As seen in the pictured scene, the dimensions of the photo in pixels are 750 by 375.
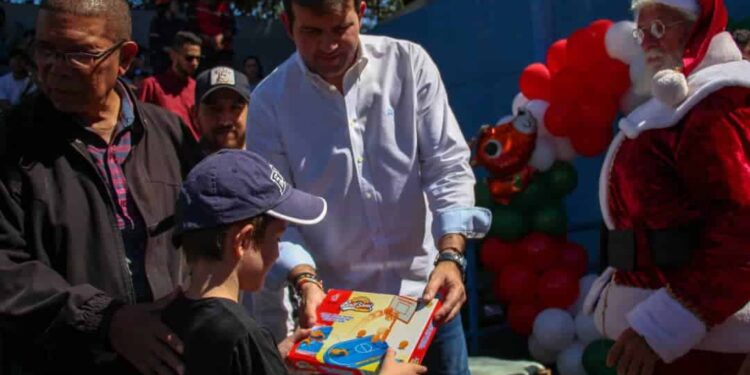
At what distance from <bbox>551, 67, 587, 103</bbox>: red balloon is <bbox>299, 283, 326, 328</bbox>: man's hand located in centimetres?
335

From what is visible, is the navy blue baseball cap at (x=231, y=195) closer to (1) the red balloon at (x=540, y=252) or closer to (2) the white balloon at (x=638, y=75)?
(2) the white balloon at (x=638, y=75)

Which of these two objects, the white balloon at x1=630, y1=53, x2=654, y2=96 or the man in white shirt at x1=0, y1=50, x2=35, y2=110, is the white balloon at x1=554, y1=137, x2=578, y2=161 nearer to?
the white balloon at x1=630, y1=53, x2=654, y2=96

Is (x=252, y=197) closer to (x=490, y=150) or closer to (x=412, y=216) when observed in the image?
(x=412, y=216)

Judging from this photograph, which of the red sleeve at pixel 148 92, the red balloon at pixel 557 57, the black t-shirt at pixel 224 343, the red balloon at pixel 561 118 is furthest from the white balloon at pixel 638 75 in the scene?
the black t-shirt at pixel 224 343

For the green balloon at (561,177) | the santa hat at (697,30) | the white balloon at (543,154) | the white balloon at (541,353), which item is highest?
the santa hat at (697,30)

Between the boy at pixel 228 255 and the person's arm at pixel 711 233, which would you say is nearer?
the boy at pixel 228 255

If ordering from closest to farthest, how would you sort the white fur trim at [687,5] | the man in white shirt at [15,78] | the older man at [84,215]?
the older man at [84,215] → the white fur trim at [687,5] → the man in white shirt at [15,78]

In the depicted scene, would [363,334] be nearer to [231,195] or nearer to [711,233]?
[231,195]

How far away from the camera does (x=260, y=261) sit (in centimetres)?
189

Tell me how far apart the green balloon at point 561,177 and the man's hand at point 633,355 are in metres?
3.24

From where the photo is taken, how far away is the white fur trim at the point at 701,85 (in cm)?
219

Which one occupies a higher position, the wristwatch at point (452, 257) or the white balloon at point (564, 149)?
the wristwatch at point (452, 257)

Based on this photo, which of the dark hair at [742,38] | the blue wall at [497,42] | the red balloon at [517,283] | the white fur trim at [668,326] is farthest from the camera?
the blue wall at [497,42]

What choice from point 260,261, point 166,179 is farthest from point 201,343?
point 166,179
